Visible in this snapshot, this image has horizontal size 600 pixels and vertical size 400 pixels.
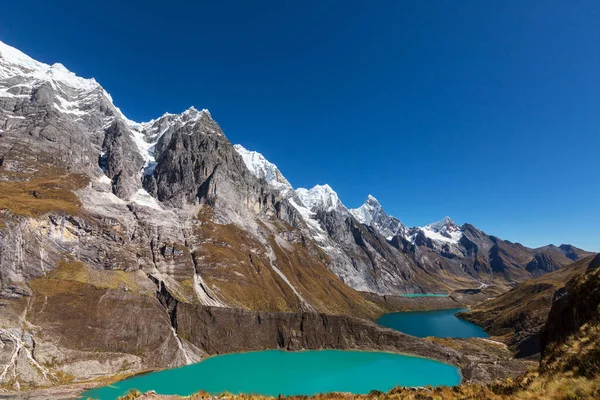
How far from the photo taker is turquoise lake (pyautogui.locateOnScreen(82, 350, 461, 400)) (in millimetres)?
75625

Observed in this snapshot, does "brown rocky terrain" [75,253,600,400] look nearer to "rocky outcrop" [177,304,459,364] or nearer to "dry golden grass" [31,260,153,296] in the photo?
"dry golden grass" [31,260,153,296]

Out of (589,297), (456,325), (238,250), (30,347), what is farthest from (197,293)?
(456,325)

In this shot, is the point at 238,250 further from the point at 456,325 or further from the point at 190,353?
the point at 456,325

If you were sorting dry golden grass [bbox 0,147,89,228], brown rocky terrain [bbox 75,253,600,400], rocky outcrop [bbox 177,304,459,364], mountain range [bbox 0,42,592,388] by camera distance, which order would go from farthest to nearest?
dry golden grass [bbox 0,147,89,228] < rocky outcrop [bbox 177,304,459,364] < mountain range [bbox 0,42,592,388] < brown rocky terrain [bbox 75,253,600,400]

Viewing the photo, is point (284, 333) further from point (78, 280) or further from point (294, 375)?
point (78, 280)

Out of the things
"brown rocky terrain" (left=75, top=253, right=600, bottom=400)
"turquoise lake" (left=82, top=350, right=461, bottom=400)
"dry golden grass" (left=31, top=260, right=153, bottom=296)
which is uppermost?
"dry golden grass" (left=31, top=260, right=153, bottom=296)

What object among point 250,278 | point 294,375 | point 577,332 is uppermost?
point 250,278

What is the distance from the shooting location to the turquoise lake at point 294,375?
75.6m

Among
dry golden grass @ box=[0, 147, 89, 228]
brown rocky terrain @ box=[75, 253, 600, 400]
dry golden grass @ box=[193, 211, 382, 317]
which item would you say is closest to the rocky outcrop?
dry golden grass @ box=[193, 211, 382, 317]

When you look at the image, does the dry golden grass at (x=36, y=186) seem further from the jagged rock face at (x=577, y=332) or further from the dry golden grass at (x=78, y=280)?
the jagged rock face at (x=577, y=332)

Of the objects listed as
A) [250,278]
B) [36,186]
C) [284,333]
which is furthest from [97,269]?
[284,333]

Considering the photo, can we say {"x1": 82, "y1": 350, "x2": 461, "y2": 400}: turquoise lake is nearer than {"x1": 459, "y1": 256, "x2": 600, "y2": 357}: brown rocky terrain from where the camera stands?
Yes

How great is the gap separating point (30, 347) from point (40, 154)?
5289 inches

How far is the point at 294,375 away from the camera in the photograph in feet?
298
